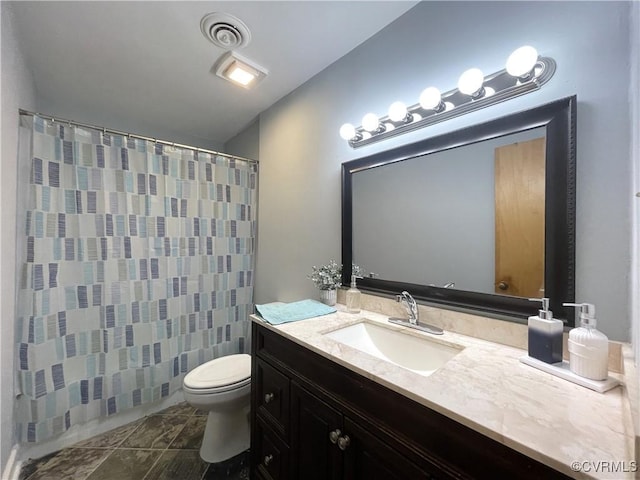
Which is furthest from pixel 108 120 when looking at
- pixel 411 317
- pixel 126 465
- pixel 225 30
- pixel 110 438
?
pixel 411 317

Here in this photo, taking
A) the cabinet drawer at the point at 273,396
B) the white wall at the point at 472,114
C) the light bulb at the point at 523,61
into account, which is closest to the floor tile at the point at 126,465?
the cabinet drawer at the point at 273,396

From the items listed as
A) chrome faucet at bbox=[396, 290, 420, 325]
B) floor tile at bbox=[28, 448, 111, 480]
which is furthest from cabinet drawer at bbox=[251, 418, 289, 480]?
floor tile at bbox=[28, 448, 111, 480]

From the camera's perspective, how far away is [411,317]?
111cm

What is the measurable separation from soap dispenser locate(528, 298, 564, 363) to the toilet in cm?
143

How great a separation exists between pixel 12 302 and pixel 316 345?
5.57 feet

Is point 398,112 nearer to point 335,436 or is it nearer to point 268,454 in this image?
point 335,436

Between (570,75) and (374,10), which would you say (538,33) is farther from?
(374,10)

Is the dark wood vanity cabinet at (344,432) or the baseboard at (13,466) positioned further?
the baseboard at (13,466)

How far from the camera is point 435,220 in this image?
44.8 inches

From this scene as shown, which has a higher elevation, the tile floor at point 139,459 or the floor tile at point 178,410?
the tile floor at point 139,459

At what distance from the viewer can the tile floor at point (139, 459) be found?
1373mm

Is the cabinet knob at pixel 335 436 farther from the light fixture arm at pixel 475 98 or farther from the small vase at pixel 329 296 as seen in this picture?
the light fixture arm at pixel 475 98

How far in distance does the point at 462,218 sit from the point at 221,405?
63.3 inches

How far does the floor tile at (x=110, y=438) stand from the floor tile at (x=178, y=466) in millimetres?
386
